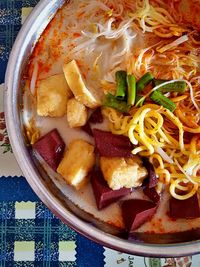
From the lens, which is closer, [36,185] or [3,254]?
[36,185]

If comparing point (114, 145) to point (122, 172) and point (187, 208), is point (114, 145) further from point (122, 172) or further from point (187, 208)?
point (187, 208)

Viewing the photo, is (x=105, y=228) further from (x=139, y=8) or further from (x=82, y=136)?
(x=139, y=8)

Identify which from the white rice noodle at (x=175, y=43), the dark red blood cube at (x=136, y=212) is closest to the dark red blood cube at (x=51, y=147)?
the dark red blood cube at (x=136, y=212)

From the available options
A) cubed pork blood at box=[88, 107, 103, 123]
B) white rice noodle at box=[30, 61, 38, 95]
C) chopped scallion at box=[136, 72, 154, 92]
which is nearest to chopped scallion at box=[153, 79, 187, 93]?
chopped scallion at box=[136, 72, 154, 92]

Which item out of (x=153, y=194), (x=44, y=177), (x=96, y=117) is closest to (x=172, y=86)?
(x=96, y=117)

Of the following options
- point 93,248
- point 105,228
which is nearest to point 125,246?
point 105,228

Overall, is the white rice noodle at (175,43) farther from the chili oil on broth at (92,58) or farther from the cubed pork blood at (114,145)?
the cubed pork blood at (114,145)
